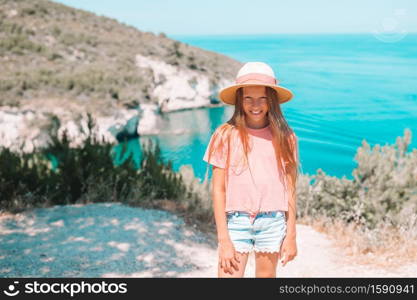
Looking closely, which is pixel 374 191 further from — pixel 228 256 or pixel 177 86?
pixel 177 86

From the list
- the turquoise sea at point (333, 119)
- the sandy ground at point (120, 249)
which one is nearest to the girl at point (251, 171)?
the sandy ground at point (120, 249)

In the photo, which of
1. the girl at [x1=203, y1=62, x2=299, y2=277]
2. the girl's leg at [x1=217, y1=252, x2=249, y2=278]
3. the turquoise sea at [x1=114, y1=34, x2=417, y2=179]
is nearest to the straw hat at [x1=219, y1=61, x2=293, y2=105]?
the girl at [x1=203, y1=62, x2=299, y2=277]

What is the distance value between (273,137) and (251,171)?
0.73 feet

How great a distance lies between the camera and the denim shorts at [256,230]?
2.13 m

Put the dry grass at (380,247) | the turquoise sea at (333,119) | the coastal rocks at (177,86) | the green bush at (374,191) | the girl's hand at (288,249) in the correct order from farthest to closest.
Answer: the coastal rocks at (177,86), the turquoise sea at (333,119), the green bush at (374,191), the dry grass at (380,247), the girl's hand at (288,249)

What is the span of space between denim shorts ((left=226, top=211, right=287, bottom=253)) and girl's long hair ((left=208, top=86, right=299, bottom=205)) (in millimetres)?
195

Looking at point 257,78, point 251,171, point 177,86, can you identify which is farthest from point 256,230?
point 177,86

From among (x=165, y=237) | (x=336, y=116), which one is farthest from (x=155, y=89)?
(x=165, y=237)

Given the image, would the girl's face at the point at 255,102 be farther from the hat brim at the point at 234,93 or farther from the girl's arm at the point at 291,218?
the girl's arm at the point at 291,218

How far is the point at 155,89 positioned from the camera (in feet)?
118

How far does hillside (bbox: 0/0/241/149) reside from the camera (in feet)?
77.9

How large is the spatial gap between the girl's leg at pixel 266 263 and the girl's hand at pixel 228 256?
0.49ft

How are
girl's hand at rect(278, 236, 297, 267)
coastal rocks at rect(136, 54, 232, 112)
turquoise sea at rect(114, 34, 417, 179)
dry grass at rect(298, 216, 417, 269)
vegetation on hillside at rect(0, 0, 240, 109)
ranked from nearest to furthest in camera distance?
1. girl's hand at rect(278, 236, 297, 267)
2. dry grass at rect(298, 216, 417, 269)
3. turquoise sea at rect(114, 34, 417, 179)
4. vegetation on hillside at rect(0, 0, 240, 109)
5. coastal rocks at rect(136, 54, 232, 112)

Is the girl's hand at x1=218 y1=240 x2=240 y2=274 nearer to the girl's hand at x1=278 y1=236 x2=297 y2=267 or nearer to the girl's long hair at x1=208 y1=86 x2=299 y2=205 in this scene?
the girl's hand at x1=278 y1=236 x2=297 y2=267
